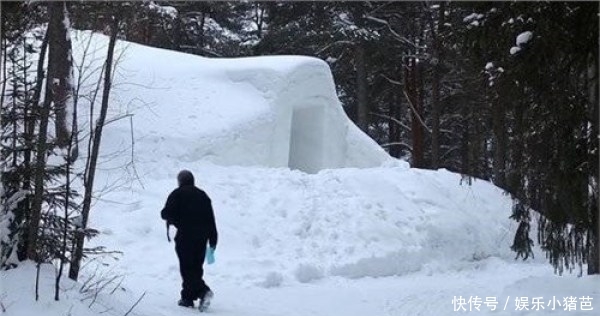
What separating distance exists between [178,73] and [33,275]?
10942mm

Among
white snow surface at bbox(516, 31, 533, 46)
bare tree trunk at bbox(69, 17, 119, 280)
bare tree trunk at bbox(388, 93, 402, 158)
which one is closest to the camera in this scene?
bare tree trunk at bbox(69, 17, 119, 280)

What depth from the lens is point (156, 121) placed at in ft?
49.3

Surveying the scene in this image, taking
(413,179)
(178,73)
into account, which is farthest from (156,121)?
(413,179)

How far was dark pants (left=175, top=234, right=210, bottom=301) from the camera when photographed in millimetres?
7629

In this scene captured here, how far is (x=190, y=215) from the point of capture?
308 inches

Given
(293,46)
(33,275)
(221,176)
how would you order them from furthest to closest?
1. (293,46)
2. (221,176)
3. (33,275)

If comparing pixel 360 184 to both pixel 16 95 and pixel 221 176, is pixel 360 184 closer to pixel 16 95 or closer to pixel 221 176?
pixel 221 176

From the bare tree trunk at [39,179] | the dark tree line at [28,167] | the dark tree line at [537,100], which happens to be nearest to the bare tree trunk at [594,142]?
the dark tree line at [537,100]

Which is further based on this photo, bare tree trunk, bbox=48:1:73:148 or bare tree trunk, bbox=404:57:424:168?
bare tree trunk, bbox=404:57:424:168

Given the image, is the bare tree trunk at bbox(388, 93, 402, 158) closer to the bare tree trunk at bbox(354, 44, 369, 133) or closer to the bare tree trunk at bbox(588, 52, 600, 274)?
the bare tree trunk at bbox(354, 44, 369, 133)

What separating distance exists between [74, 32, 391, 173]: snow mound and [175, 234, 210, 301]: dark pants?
662cm

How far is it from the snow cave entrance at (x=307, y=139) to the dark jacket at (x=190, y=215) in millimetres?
10415

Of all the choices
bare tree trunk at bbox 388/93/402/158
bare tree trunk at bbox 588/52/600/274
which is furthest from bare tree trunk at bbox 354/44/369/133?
bare tree trunk at bbox 588/52/600/274

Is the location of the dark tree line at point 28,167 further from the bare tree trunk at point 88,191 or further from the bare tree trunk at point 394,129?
the bare tree trunk at point 394,129
